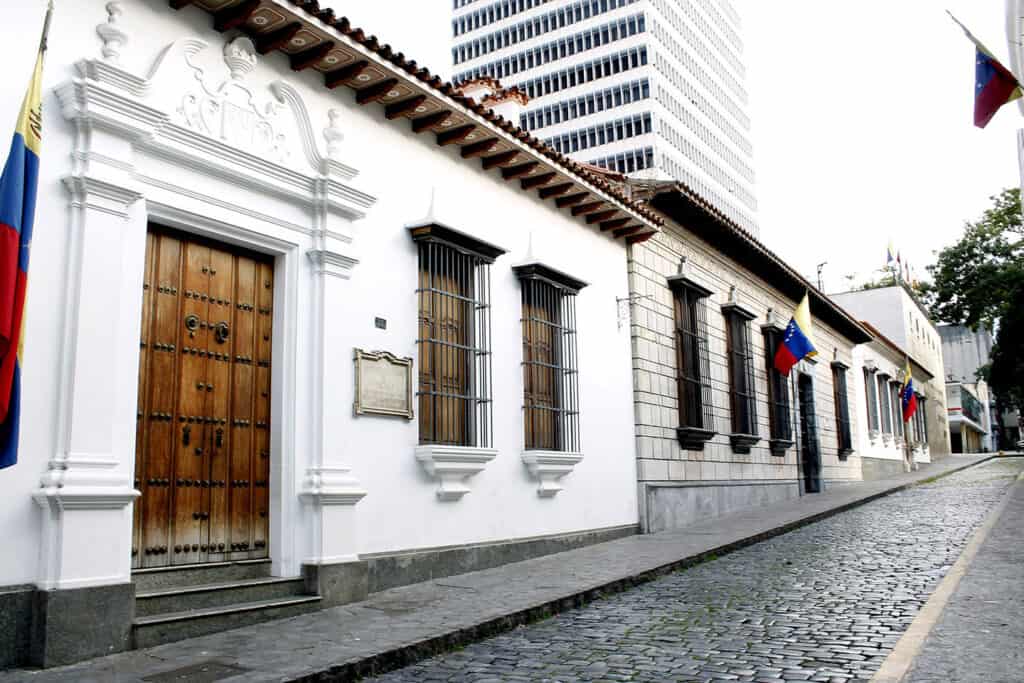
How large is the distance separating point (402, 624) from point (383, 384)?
225 cm

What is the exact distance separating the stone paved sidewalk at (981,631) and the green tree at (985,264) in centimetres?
1976

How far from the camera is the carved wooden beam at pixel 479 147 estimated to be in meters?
8.88

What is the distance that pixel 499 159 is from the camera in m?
9.23

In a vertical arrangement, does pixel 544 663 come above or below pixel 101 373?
below

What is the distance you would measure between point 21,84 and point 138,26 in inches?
40.8

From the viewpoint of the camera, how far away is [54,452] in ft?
16.7

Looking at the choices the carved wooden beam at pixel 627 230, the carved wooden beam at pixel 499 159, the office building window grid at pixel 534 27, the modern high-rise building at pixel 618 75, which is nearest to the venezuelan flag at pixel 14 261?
the carved wooden beam at pixel 499 159

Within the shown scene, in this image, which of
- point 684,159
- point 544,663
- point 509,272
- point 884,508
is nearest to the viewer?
point 544,663

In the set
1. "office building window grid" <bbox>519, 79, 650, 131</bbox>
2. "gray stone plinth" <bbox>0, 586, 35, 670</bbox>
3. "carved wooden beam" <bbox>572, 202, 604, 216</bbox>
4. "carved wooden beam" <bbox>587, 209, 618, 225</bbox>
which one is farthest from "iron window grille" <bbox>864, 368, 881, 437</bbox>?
"office building window grid" <bbox>519, 79, 650, 131</bbox>

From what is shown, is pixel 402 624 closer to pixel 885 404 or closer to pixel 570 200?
pixel 570 200

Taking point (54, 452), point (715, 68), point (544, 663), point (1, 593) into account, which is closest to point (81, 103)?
point (54, 452)

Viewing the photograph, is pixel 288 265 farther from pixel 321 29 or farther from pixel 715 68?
pixel 715 68

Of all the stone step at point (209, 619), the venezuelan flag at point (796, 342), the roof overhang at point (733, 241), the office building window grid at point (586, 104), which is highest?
the office building window grid at point (586, 104)

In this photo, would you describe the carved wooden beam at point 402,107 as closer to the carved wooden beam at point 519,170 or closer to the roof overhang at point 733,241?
the carved wooden beam at point 519,170
